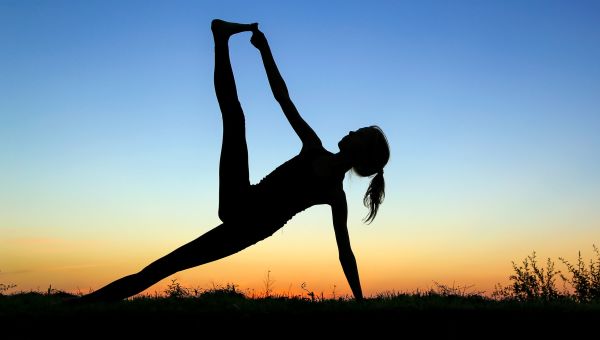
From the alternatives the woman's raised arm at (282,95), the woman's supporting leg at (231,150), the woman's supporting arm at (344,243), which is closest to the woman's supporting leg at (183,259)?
the woman's supporting leg at (231,150)

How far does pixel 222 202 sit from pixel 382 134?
1.88m

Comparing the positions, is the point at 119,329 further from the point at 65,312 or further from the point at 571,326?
the point at 571,326

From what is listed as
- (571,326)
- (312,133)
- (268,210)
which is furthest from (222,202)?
(571,326)

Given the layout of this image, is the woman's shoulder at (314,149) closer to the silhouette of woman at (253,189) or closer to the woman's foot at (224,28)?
the silhouette of woman at (253,189)

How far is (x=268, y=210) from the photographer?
244 inches

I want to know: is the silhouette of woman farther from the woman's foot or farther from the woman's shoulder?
the woman's foot

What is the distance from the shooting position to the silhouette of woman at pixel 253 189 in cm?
606

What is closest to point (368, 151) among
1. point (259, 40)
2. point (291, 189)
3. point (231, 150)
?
point (291, 189)

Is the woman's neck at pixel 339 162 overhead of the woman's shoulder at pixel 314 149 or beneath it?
beneath

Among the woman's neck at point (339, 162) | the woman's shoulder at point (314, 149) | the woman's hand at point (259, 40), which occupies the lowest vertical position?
the woman's neck at point (339, 162)

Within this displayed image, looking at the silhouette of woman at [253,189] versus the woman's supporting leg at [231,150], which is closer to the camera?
the silhouette of woman at [253,189]

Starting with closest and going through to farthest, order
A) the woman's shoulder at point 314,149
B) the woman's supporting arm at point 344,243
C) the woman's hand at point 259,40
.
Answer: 1. the woman's supporting arm at point 344,243
2. the woman's shoulder at point 314,149
3. the woman's hand at point 259,40

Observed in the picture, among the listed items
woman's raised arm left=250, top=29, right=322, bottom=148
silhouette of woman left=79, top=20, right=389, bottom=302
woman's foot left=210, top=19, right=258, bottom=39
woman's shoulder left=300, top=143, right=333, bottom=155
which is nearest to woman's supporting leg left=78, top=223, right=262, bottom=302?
silhouette of woman left=79, top=20, right=389, bottom=302

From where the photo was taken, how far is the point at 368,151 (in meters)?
6.22
